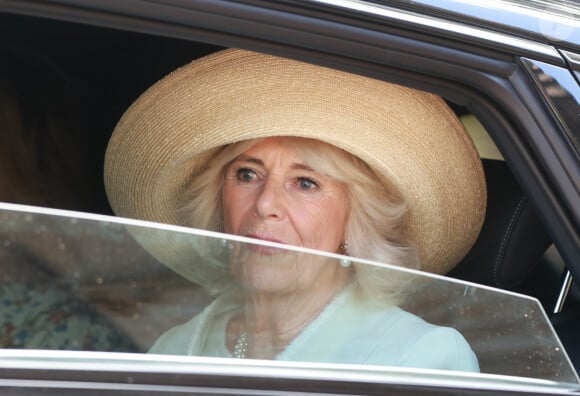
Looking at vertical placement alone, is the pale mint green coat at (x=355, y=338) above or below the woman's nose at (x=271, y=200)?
below

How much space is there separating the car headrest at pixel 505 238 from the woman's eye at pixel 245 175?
55 cm

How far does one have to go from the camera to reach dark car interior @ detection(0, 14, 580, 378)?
2.61 m

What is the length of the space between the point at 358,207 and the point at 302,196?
0.14m

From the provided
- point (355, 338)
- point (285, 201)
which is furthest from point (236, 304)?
point (285, 201)

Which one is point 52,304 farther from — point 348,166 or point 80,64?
point 80,64

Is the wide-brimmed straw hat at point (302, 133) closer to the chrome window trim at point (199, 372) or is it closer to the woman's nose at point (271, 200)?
the woman's nose at point (271, 200)

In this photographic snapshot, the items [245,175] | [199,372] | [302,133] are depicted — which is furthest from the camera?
[245,175]

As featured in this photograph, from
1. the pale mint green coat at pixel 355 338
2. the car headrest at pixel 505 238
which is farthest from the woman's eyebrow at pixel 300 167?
the pale mint green coat at pixel 355 338

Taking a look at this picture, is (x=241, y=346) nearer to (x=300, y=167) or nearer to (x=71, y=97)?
(x=300, y=167)

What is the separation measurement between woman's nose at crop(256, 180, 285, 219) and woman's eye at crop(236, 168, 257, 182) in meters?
0.04

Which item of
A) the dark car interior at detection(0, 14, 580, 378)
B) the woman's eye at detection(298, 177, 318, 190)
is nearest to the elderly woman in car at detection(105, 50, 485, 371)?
the woman's eye at detection(298, 177, 318, 190)

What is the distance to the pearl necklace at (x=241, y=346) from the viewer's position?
1.53 metres

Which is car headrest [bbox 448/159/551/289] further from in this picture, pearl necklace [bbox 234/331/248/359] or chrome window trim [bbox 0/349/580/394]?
pearl necklace [bbox 234/331/248/359]

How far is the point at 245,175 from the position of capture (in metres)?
2.29
